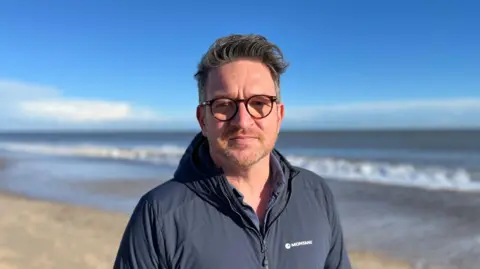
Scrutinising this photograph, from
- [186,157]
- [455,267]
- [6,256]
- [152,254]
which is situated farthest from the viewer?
[6,256]

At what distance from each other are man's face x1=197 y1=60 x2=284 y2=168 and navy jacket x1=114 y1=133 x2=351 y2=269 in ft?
0.40

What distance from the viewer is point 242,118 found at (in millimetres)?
1777

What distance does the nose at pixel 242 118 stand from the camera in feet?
5.82

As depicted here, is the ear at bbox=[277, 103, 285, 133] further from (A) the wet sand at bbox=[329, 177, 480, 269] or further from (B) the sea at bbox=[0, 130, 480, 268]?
(B) the sea at bbox=[0, 130, 480, 268]

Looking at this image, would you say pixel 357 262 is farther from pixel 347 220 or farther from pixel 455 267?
pixel 347 220

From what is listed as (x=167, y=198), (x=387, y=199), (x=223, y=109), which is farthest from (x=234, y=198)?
(x=387, y=199)

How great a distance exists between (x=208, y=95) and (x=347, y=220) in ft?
22.9

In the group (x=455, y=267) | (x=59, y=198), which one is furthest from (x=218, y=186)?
(x=59, y=198)

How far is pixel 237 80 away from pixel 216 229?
0.61 metres

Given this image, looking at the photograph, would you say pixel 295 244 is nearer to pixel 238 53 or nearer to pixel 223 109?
pixel 223 109

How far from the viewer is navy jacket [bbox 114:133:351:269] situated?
1646mm

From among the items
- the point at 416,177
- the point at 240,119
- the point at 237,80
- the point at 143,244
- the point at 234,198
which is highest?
the point at 237,80

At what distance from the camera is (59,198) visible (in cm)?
1136

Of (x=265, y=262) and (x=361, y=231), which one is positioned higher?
(x=265, y=262)
